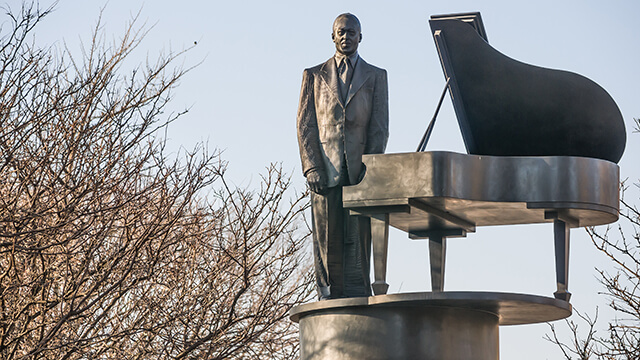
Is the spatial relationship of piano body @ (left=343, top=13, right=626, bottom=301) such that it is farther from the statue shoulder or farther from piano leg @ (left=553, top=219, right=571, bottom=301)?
the statue shoulder

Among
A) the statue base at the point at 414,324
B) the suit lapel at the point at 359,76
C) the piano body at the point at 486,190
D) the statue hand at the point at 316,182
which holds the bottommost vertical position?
the statue base at the point at 414,324

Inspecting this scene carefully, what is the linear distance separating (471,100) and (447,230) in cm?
114

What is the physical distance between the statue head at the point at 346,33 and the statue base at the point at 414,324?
190 cm

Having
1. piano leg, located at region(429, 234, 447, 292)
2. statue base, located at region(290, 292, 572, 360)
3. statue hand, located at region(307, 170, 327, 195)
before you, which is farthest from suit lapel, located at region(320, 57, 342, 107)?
statue base, located at region(290, 292, 572, 360)

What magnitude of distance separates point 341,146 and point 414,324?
144 centimetres

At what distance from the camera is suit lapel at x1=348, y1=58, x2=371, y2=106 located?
782 centimetres

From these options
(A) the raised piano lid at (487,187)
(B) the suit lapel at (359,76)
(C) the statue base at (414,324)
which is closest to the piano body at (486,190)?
(A) the raised piano lid at (487,187)

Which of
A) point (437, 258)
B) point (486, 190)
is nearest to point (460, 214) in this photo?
point (486, 190)

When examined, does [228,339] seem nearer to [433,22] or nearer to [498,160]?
[433,22]

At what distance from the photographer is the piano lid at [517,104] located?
8164 millimetres

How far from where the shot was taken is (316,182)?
7.73 meters

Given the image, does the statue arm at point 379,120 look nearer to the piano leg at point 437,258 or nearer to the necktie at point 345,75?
the necktie at point 345,75

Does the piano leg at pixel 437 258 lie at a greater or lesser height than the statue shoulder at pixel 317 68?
lesser

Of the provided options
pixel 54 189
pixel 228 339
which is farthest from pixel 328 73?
pixel 228 339
